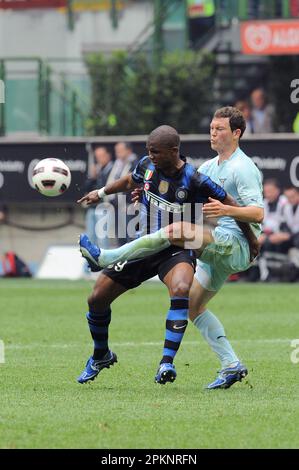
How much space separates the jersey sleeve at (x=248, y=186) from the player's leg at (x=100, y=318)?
1.20m

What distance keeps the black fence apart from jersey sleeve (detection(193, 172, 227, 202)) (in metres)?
12.7

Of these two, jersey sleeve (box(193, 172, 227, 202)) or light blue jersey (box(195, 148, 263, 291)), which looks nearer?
jersey sleeve (box(193, 172, 227, 202))

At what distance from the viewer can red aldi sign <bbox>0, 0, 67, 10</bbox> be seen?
2856cm

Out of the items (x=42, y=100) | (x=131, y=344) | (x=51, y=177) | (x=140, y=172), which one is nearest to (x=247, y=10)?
(x=42, y=100)

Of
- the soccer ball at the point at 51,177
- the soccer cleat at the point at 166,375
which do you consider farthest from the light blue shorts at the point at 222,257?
the soccer ball at the point at 51,177

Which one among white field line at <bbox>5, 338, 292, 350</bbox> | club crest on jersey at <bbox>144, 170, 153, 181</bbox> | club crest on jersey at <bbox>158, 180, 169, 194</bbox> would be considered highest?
club crest on jersey at <bbox>144, 170, 153, 181</bbox>

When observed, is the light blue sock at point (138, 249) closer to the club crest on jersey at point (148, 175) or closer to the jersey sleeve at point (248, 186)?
the club crest on jersey at point (148, 175)

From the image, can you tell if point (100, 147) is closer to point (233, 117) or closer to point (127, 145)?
point (127, 145)

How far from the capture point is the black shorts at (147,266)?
9.57m

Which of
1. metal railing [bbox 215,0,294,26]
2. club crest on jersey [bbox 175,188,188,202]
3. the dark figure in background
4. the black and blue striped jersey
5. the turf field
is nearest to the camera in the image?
the turf field

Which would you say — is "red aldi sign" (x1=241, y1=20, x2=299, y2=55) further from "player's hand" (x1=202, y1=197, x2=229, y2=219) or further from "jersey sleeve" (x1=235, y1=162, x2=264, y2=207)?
"player's hand" (x1=202, y1=197, x2=229, y2=219)
